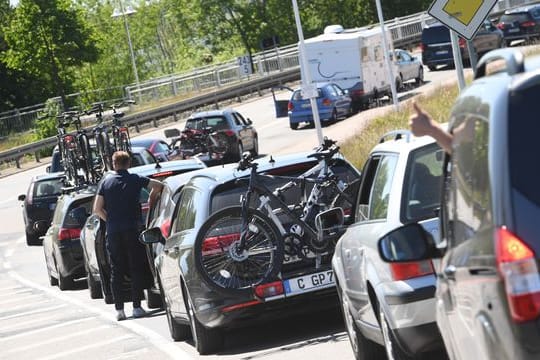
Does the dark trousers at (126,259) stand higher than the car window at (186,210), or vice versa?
the car window at (186,210)

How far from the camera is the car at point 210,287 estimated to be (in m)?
12.4

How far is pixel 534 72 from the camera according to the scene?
518 centimetres

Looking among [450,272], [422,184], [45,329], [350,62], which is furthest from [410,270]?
[350,62]

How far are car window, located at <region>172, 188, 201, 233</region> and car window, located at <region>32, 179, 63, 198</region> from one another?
75.4 feet

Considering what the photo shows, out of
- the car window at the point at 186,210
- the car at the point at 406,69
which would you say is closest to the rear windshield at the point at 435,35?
the car at the point at 406,69

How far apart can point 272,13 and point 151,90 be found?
37652mm

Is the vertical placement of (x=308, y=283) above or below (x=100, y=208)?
below

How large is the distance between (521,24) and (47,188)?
32.6 m

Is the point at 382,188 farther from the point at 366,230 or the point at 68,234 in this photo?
the point at 68,234

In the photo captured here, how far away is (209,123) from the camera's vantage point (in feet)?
145

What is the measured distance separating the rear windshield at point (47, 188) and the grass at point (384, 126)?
762 centimetres

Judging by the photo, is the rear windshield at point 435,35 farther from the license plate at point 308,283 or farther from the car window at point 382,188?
the car window at point 382,188

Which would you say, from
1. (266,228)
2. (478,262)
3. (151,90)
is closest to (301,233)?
(266,228)

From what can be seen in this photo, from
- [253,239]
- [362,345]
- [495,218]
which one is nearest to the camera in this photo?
[495,218]
